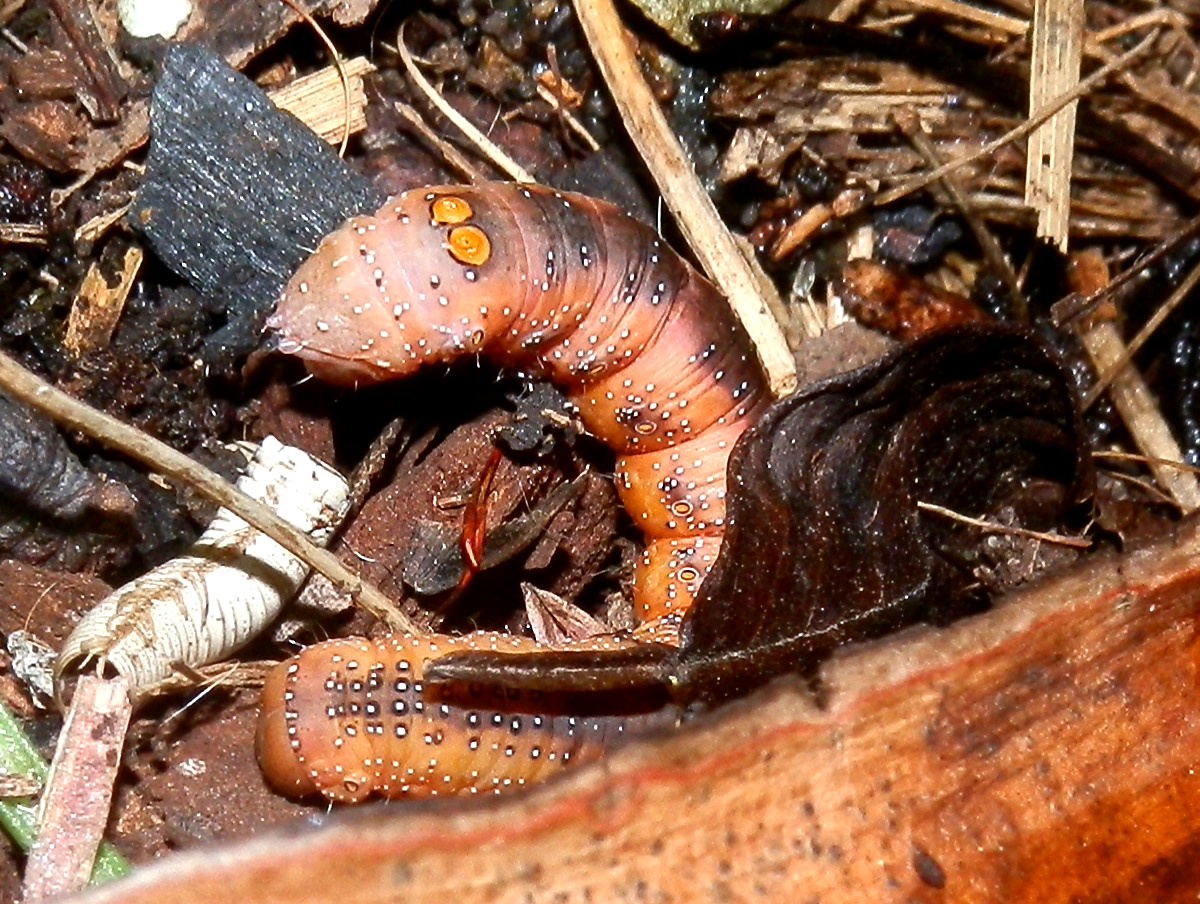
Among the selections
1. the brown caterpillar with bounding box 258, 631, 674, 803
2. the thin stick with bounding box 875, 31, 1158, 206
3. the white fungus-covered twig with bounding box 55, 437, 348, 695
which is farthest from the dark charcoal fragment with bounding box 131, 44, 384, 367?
the thin stick with bounding box 875, 31, 1158, 206

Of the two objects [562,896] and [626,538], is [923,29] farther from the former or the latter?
[562,896]

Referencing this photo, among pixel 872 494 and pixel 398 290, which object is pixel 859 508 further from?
pixel 398 290

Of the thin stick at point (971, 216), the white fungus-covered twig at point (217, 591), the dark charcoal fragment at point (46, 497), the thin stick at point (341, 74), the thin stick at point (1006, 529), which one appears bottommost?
the thin stick at point (1006, 529)

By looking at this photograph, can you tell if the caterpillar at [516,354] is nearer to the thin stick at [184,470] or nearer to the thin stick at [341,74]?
the thin stick at [184,470]

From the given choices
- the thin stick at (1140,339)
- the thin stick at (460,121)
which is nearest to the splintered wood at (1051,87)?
the thin stick at (1140,339)

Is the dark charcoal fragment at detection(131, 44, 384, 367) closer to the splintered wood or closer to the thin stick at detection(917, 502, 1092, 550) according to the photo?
the thin stick at detection(917, 502, 1092, 550)

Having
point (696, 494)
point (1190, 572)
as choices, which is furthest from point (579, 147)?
point (1190, 572)

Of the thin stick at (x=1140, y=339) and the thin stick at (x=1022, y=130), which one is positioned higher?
the thin stick at (x=1022, y=130)
